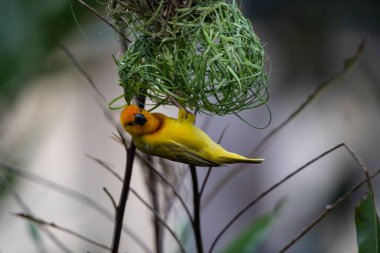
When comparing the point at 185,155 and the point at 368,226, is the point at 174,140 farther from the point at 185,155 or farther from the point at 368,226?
the point at 368,226

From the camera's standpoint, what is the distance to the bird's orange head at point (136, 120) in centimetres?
144

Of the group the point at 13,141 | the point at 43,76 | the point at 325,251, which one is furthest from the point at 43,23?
the point at 325,251

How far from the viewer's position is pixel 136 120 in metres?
1.47

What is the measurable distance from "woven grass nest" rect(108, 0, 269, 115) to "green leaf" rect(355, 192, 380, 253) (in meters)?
0.30

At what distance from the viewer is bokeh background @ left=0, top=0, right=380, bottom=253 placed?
2562 millimetres

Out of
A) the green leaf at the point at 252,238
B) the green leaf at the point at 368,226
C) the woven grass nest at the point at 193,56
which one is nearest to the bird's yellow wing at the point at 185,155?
the woven grass nest at the point at 193,56

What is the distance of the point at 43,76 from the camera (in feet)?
8.98

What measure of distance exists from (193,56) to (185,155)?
0.23m

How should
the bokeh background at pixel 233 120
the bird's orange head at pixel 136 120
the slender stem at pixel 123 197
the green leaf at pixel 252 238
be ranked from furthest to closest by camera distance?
the bokeh background at pixel 233 120
the green leaf at pixel 252 238
the bird's orange head at pixel 136 120
the slender stem at pixel 123 197

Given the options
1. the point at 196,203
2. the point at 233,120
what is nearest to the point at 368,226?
the point at 196,203

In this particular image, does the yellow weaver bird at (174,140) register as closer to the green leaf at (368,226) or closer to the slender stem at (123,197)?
the slender stem at (123,197)

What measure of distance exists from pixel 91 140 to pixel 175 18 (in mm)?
3427

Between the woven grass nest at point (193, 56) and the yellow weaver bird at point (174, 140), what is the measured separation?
0.19ft

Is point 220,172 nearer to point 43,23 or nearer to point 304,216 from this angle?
point 304,216
